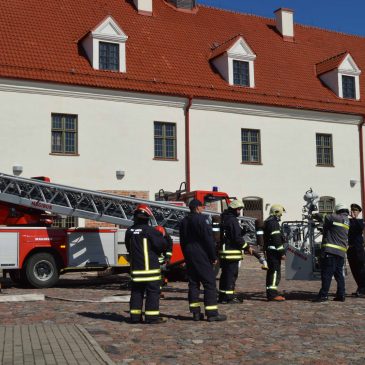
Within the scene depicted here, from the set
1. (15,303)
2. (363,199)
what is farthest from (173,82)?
(15,303)

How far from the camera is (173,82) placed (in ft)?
79.6

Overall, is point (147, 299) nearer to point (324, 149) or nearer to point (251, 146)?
point (251, 146)

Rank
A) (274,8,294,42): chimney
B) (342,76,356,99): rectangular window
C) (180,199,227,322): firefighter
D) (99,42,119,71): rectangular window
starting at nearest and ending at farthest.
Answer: (180,199,227,322): firefighter
(99,42,119,71): rectangular window
(342,76,356,99): rectangular window
(274,8,294,42): chimney

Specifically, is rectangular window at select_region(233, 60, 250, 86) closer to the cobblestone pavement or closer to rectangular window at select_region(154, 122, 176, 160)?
A: rectangular window at select_region(154, 122, 176, 160)

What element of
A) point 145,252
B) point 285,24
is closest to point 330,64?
point 285,24

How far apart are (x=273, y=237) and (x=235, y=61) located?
1656 centimetres

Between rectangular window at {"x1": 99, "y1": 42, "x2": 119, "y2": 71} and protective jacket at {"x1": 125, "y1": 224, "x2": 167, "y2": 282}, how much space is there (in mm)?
15549

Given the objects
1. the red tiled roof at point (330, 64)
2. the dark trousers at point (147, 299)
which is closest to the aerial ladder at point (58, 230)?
the dark trousers at point (147, 299)

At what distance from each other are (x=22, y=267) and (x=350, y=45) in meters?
24.7

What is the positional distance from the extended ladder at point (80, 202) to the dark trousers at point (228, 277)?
4016mm

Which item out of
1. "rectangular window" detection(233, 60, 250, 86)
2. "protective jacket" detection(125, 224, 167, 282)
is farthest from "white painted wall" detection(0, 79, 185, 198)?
"protective jacket" detection(125, 224, 167, 282)

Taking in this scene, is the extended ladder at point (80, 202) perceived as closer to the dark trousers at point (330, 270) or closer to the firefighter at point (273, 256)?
the firefighter at point (273, 256)

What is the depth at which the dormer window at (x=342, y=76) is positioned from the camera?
2847cm

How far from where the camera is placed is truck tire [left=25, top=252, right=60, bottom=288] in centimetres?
1373
